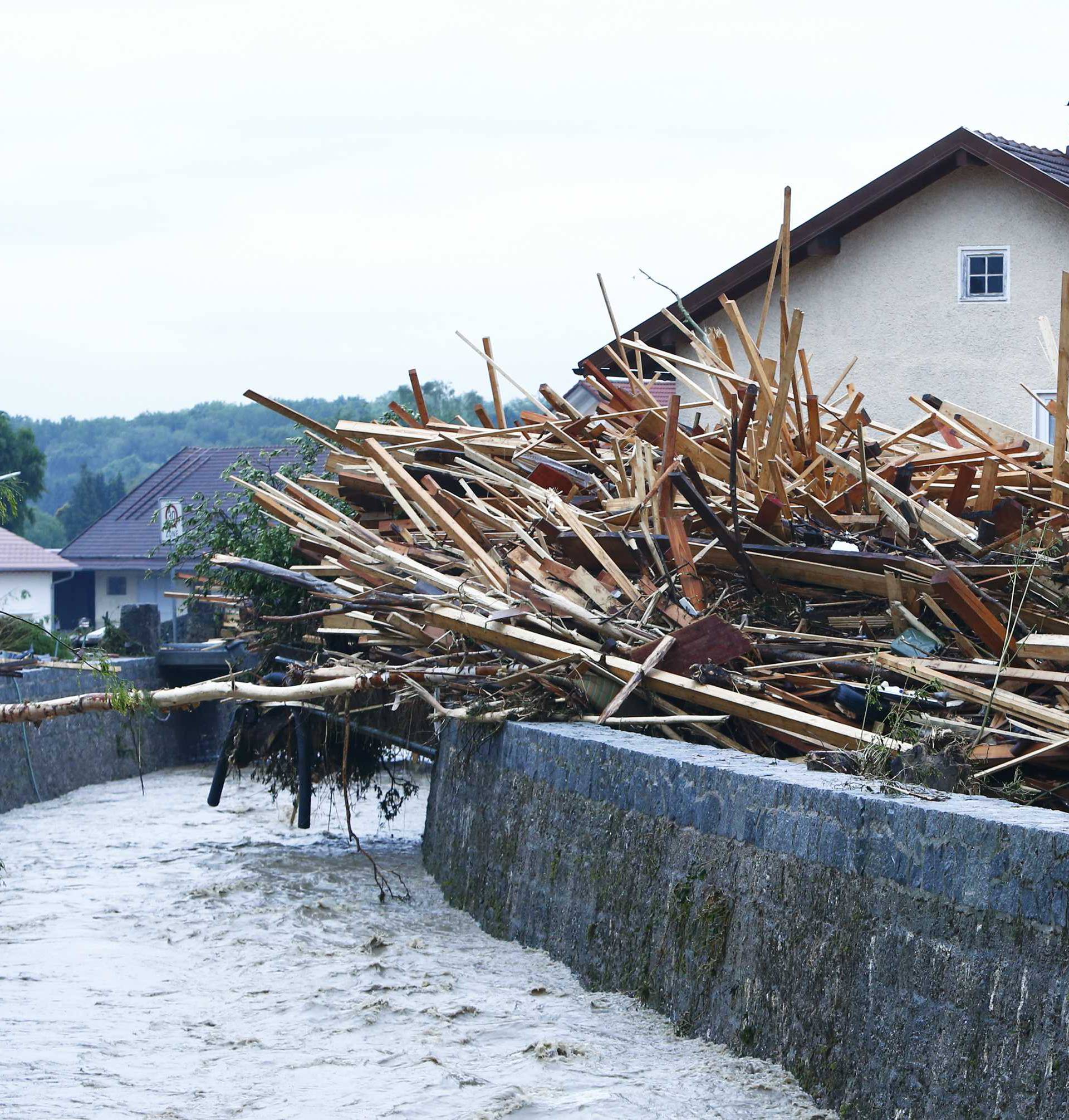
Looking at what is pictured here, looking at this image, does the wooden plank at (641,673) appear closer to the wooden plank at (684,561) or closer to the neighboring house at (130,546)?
the wooden plank at (684,561)

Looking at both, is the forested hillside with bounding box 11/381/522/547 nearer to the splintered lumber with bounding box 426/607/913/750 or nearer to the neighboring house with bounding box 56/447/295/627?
the neighboring house with bounding box 56/447/295/627

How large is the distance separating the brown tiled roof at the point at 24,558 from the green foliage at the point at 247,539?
1186 inches

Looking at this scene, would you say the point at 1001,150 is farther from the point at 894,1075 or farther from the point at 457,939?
the point at 894,1075

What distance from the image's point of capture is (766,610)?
8258mm

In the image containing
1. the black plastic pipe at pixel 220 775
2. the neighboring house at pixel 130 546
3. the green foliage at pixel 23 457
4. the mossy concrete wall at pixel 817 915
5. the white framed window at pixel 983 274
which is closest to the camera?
the mossy concrete wall at pixel 817 915

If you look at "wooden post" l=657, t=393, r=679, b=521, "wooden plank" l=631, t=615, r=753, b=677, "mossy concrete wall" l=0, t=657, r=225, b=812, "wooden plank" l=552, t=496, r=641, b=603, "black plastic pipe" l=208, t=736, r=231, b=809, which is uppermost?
"wooden post" l=657, t=393, r=679, b=521

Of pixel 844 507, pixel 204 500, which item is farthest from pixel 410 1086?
pixel 204 500

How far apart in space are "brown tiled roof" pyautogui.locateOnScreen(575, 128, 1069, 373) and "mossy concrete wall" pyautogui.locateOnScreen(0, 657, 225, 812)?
24.3 feet

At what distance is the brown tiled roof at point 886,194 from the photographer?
17172 mm

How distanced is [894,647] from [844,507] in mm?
1466

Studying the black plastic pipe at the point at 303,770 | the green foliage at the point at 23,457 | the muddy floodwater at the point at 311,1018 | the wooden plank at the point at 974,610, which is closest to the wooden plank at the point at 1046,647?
the wooden plank at the point at 974,610

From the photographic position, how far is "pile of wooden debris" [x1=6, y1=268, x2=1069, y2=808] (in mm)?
6805

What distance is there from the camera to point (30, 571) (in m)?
48.0

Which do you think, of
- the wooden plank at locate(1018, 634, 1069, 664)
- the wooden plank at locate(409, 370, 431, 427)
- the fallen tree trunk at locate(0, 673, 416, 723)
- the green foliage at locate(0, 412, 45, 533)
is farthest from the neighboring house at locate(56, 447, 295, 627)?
the wooden plank at locate(1018, 634, 1069, 664)
